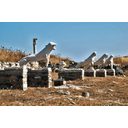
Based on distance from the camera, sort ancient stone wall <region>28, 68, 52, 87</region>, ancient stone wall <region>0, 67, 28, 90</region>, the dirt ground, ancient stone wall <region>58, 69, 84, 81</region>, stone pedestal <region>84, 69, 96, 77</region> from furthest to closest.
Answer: stone pedestal <region>84, 69, 96, 77</region>
ancient stone wall <region>58, 69, 84, 81</region>
ancient stone wall <region>28, 68, 52, 87</region>
ancient stone wall <region>0, 67, 28, 90</region>
the dirt ground

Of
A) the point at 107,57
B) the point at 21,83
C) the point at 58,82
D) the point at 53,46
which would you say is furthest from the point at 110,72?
the point at 21,83

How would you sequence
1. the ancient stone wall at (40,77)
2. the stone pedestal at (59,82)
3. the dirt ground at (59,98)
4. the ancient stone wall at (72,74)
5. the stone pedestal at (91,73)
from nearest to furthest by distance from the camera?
the dirt ground at (59,98) < the ancient stone wall at (40,77) < the stone pedestal at (59,82) < the ancient stone wall at (72,74) < the stone pedestal at (91,73)

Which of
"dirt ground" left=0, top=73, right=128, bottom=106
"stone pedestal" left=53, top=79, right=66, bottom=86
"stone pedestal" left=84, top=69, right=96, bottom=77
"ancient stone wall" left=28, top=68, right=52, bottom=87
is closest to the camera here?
"dirt ground" left=0, top=73, right=128, bottom=106

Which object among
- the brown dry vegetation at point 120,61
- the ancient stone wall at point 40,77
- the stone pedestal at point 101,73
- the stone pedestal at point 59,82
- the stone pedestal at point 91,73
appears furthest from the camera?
the brown dry vegetation at point 120,61

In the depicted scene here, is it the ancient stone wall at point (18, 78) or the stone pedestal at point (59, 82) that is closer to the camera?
the ancient stone wall at point (18, 78)

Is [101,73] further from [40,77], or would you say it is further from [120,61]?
[120,61]

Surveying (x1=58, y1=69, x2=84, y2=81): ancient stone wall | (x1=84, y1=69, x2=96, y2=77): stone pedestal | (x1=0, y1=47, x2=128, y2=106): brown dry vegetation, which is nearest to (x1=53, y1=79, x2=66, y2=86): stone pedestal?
(x1=0, y1=47, x2=128, y2=106): brown dry vegetation

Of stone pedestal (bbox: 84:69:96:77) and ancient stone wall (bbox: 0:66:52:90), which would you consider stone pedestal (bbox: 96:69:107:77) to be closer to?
stone pedestal (bbox: 84:69:96:77)

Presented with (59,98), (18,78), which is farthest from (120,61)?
(59,98)

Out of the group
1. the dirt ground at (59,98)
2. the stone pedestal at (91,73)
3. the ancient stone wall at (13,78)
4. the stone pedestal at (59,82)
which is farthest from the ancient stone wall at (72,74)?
the ancient stone wall at (13,78)

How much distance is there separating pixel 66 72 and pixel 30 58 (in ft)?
11.4

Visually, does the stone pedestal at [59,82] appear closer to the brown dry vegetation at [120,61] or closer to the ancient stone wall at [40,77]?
the ancient stone wall at [40,77]

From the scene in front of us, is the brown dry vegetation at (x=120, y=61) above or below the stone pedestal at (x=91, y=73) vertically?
above

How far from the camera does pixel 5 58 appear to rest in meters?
15.5
